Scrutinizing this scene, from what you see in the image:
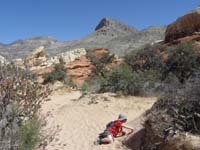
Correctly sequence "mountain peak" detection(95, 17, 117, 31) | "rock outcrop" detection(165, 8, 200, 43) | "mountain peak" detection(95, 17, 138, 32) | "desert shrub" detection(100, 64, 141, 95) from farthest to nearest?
"mountain peak" detection(95, 17, 117, 31) < "mountain peak" detection(95, 17, 138, 32) < "rock outcrop" detection(165, 8, 200, 43) < "desert shrub" detection(100, 64, 141, 95)

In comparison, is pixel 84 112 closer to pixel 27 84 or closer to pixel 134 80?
pixel 134 80

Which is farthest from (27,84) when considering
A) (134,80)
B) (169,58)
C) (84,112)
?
(169,58)

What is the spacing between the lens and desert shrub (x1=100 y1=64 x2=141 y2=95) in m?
13.9

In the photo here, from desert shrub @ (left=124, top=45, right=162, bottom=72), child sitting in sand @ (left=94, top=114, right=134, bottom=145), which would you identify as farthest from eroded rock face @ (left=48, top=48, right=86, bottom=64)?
child sitting in sand @ (left=94, top=114, right=134, bottom=145)

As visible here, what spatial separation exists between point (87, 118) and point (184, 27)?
1646 centimetres

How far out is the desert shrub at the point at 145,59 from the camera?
68.8 ft

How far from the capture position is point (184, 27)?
24828 mm

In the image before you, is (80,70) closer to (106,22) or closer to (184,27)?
(184,27)

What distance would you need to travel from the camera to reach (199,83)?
6621 mm

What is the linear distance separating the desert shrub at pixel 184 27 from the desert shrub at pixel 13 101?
68.1 feet

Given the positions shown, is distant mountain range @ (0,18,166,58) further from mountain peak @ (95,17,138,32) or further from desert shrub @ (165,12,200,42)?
desert shrub @ (165,12,200,42)

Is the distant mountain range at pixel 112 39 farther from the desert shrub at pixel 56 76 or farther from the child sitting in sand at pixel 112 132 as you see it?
the child sitting in sand at pixel 112 132

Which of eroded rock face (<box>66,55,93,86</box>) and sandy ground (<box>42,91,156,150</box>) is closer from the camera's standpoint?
sandy ground (<box>42,91,156,150</box>)

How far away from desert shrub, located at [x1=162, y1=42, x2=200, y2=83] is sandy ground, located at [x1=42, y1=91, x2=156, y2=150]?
589cm
